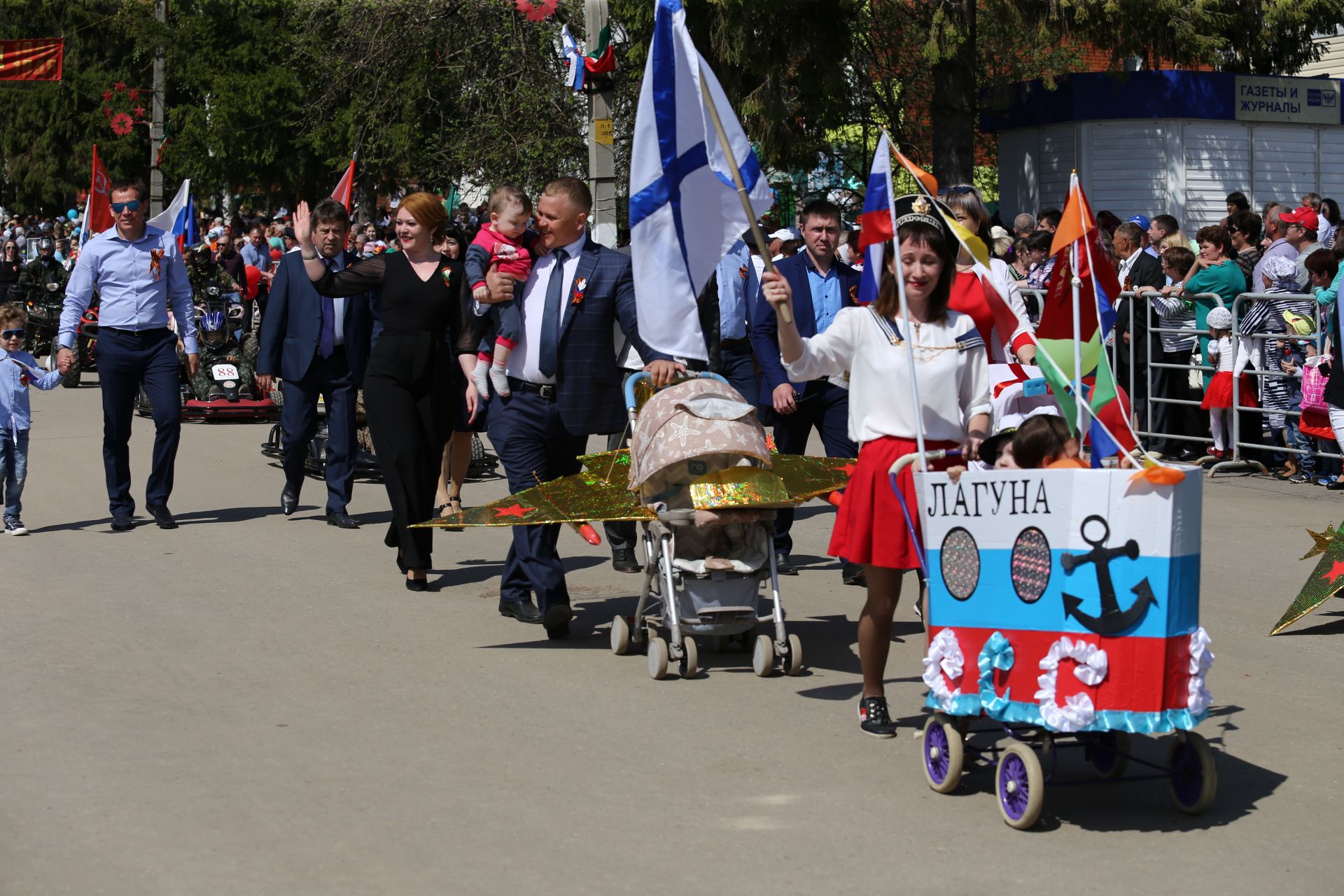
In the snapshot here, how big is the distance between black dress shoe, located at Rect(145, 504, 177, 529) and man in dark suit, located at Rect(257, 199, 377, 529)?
82 cm

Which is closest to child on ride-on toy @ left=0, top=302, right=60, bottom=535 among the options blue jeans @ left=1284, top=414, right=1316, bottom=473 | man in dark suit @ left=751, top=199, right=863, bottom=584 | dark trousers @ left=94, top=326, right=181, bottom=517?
dark trousers @ left=94, top=326, right=181, bottom=517

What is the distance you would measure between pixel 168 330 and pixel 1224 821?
28.6 ft

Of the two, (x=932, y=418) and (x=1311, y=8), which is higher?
(x=1311, y=8)

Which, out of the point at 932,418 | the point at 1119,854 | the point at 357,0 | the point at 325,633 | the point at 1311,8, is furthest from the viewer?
the point at 357,0

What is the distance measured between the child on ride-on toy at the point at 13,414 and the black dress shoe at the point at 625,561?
4123 millimetres

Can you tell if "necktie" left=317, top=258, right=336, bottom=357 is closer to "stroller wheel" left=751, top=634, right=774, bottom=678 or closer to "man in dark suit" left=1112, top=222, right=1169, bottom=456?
"stroller wheel" left=751, top=634, right=774, bottom=678

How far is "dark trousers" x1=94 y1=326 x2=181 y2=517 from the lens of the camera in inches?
454

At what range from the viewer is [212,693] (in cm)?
701

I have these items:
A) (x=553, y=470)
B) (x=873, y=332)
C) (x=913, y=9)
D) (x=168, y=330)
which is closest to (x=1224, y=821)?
(x=873, y=332)

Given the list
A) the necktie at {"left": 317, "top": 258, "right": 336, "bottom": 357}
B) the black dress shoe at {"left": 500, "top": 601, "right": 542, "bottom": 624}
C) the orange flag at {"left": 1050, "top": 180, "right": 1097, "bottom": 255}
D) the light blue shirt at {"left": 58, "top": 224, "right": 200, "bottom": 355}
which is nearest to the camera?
the orange flag at {"left": 1050, "top": 180, "right": 1097, "bottom": 255}

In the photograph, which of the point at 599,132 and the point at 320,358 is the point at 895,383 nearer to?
the point at 320,358

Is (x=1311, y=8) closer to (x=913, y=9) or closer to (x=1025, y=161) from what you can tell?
(x=1025, y=161)

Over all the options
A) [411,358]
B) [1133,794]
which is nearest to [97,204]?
[411,358]

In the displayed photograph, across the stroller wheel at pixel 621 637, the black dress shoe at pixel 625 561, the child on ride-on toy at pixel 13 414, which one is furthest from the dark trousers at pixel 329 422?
the stroller wheel at pixel 621 637
